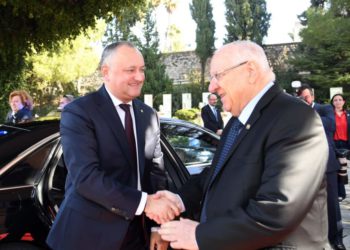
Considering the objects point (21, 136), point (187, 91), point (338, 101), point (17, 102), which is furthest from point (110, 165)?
point (187, 91)

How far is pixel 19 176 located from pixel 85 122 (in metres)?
1.05

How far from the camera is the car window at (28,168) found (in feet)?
9.75

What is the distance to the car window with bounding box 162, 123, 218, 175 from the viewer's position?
154 inches

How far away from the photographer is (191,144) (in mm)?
4148

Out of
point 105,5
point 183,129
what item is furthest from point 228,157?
point 105,5

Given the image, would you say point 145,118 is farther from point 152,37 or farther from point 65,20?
point 152,37

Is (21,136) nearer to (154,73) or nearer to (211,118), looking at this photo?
(211,118)

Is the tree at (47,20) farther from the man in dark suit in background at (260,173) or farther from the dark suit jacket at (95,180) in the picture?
the man in dark suit in background at (260,173)

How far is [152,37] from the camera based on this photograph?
30938 millimetres

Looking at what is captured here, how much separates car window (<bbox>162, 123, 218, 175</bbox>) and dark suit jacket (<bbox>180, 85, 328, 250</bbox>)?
2.06 meters

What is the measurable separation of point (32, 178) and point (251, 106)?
5.89 ft

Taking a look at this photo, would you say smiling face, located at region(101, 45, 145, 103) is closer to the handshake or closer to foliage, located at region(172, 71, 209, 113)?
the handshake

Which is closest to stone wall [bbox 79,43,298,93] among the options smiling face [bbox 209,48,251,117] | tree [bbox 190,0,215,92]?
tree [bbox 190,0,215,92]

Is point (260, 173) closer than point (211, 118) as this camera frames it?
Yes
